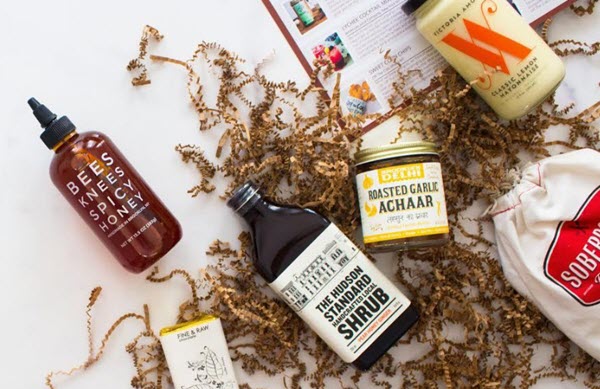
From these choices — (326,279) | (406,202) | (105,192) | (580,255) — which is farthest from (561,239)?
(105,192)

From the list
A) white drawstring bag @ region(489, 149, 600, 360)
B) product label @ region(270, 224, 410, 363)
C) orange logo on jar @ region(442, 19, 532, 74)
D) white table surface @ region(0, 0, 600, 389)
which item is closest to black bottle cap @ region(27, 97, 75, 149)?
white table surface @ region(0, 0, 600, 389)

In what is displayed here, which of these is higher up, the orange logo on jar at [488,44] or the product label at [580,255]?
the orange logo on jar at [488,44]

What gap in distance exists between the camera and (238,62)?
1.06 meters

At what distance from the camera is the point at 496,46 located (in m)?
0.98

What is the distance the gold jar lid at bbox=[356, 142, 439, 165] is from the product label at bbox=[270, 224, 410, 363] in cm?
13

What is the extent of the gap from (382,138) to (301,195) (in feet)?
0.59

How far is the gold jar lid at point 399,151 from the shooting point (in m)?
0.94

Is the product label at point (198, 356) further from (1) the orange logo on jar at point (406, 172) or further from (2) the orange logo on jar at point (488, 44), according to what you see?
(2) the orange logo on jar at point (488, 44)

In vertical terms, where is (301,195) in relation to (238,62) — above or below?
below

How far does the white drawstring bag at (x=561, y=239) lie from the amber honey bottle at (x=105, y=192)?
60cm

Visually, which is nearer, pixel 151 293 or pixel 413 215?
pixel 413 215

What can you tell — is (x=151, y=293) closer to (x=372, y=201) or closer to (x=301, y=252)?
(x=301, y=252)

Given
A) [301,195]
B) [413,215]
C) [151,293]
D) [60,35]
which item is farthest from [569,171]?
[60,35]

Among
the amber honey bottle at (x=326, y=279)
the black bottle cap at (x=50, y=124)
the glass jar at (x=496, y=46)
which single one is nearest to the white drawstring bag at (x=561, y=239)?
the glass jar at (x=496, y=46)
